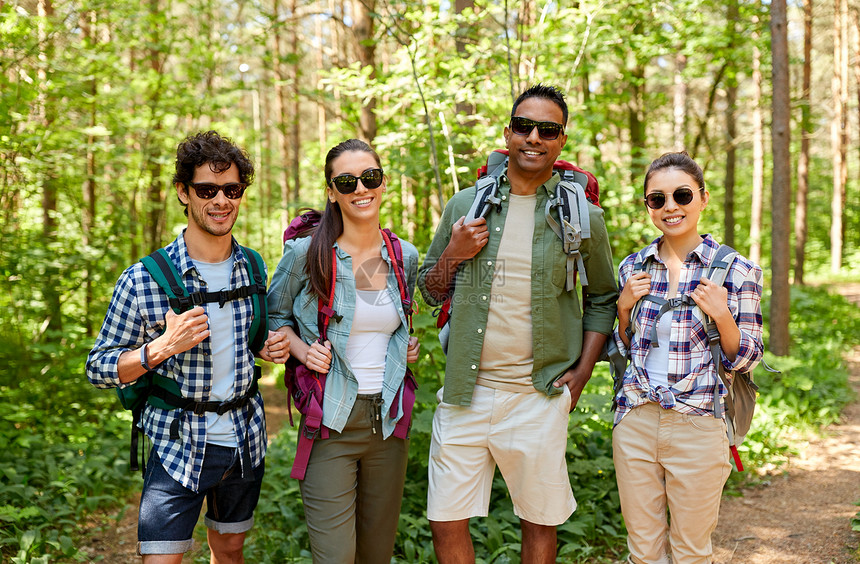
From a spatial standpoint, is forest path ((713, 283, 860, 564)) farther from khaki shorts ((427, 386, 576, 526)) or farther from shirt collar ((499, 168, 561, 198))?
shirt collar ((499, 168, 561, 198))

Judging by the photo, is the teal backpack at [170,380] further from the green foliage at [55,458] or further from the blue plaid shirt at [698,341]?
the green foliage at [55,458]

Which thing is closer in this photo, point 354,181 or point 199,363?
point 199,363

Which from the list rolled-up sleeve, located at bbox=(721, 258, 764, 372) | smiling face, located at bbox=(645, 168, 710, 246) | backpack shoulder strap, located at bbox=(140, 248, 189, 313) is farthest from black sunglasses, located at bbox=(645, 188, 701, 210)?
backpack shoulder strap, located at bbox=(140, 248, 189, 313)

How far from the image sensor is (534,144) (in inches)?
118

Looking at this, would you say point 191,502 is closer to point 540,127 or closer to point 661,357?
point 661,357

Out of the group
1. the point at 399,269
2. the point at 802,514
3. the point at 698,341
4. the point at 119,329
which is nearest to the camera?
the point at 119,329

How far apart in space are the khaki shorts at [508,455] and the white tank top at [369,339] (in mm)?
477

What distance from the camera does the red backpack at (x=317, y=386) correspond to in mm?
2873

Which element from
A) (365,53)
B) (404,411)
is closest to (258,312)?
(404,411)

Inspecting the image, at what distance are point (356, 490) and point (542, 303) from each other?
4.18ft

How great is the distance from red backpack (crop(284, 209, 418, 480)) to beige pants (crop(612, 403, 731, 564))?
1036mm

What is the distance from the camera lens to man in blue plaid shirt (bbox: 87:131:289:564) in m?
2.57

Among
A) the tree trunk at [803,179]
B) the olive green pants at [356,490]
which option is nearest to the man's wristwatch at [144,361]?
the olive green pants at [356,490]

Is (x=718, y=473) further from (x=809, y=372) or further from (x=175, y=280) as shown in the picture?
(x=809, y=372)
